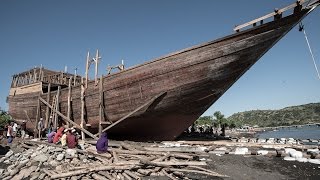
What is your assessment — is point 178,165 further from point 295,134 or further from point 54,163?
point 295,134

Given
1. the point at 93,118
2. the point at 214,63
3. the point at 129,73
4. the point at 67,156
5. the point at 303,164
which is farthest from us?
the point at 93,118

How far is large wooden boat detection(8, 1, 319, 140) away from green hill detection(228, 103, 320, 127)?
14314 centimetres

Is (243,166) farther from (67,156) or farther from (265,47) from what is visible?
(67,156)

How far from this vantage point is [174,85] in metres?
11.7

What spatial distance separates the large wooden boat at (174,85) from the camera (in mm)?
10406

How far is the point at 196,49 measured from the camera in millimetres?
11094

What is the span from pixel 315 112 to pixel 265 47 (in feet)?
603

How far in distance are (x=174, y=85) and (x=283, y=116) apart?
17772cm

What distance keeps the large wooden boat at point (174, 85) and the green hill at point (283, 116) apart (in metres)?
143

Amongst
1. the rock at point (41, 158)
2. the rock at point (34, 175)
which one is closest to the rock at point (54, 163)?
the rock at point (41, 158)

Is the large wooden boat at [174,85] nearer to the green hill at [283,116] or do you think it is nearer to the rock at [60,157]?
the rock at [60,157]

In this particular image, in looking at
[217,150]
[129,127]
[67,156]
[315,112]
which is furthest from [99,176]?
[315,112]

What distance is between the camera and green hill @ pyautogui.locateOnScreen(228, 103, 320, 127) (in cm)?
15125

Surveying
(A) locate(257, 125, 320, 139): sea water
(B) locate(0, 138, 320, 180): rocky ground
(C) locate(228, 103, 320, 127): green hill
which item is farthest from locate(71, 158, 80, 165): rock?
(C) locate(228, 103, 320, 127): green hill
